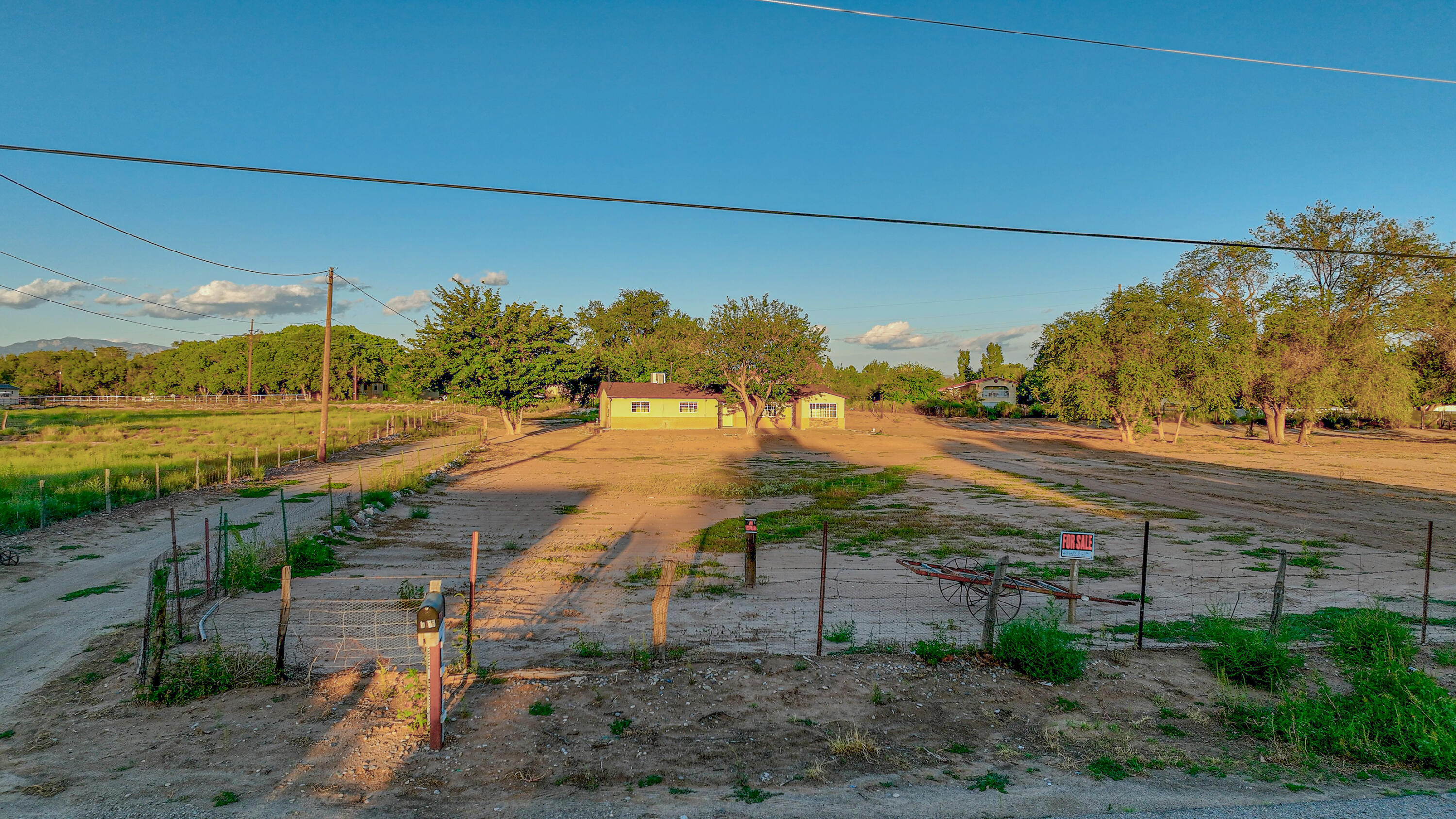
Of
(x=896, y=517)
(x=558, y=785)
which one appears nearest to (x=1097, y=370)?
(x=896, y=517)

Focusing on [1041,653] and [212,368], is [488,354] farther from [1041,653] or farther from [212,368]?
[212,368]

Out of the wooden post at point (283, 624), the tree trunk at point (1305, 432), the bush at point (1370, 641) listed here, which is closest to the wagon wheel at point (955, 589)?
the bush at point (1370, 641)

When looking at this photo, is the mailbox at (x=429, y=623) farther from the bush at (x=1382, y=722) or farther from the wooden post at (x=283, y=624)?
the bush at (x=1382, y=722)

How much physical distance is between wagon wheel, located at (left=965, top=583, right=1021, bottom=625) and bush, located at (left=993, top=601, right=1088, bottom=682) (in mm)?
2109

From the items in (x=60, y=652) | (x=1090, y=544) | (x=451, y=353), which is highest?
(x=451, y=353)

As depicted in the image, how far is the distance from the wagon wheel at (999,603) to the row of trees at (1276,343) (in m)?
40.3

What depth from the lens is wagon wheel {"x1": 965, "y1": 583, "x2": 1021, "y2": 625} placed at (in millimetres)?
10831

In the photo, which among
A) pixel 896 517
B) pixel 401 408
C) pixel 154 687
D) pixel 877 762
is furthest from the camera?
pixel 401 408

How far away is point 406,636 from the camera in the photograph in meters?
9.12

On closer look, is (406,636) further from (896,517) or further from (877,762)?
(896,517)

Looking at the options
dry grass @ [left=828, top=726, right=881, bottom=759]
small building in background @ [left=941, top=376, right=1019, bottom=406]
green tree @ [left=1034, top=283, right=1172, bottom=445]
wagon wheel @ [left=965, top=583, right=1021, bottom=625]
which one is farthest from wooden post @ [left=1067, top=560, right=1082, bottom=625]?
small building in background @ [left=941, top=376, right=1019, bottom=406]

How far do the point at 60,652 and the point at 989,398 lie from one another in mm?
106992

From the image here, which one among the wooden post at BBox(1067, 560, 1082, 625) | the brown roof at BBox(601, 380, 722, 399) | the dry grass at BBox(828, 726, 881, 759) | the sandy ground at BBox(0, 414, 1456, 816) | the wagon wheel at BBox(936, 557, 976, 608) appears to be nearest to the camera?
the sandy ground at BBox(0, 414, 1456, 816)

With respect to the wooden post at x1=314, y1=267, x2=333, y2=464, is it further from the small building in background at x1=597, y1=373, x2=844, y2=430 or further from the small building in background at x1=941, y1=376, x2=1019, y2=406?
the small building in background at x1=941, y1=376, x2=1019, y2=406
